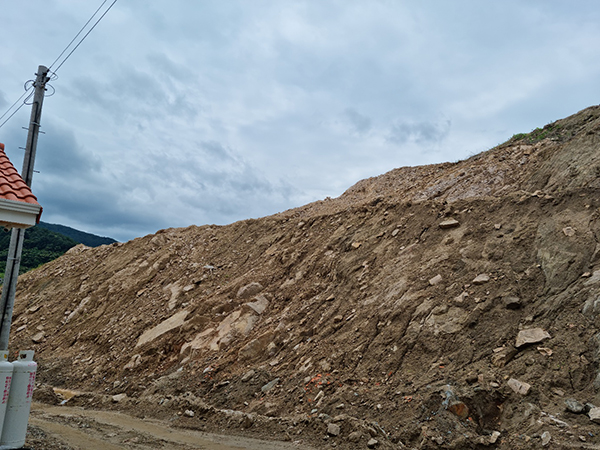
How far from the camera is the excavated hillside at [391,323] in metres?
6.93

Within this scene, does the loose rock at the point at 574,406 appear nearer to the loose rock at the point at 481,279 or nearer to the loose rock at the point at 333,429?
the loose rock at the point at 481,279

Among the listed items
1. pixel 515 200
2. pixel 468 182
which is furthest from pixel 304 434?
pixel 468 182

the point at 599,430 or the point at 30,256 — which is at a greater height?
the point at 30,256

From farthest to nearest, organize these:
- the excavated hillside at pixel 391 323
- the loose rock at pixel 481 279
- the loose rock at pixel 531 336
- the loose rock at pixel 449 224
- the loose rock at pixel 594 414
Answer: the loose rock at pixel 449 224
the loose rock at pixel 481 279
the loose rock at pixel 531 336
the excavated hillside at pixel 391 323
the loose rock at pixel 594 414

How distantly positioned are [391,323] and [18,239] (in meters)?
7.19

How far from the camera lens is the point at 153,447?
7578 millimetres

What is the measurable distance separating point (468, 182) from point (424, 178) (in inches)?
118

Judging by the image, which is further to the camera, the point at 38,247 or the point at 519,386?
the point at 38,247

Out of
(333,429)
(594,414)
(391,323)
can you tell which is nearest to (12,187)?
(333,429)

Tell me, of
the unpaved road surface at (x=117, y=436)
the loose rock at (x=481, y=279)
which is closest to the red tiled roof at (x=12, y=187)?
the unpaved road surface at (x=117, y=436)

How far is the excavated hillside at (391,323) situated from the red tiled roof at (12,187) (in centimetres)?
572

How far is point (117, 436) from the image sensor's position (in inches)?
328

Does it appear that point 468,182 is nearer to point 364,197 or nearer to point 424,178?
point 424,178

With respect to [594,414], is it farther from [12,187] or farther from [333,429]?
[12,187]
